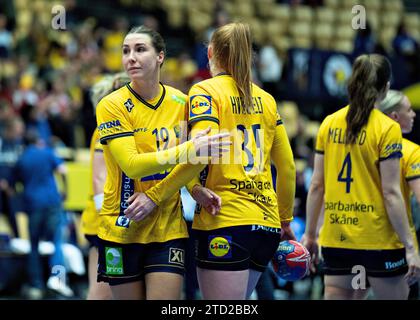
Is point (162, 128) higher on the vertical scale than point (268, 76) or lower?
higher

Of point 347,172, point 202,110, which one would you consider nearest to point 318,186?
point 347,172

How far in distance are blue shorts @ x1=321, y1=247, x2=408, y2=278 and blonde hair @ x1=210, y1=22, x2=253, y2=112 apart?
143 centimetres

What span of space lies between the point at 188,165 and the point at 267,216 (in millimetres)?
578

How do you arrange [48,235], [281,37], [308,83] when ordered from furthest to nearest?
[281,37]
[308,83]
[48,235]

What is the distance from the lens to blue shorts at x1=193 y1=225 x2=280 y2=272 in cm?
527

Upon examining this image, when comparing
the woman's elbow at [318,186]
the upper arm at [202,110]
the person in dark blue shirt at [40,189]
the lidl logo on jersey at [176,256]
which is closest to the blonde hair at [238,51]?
the upper arm at [202,110]

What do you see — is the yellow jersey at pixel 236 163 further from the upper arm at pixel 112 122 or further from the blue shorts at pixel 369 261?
the blue shorts at pixel 369 261

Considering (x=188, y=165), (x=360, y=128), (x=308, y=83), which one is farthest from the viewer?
(x=308, y=83)

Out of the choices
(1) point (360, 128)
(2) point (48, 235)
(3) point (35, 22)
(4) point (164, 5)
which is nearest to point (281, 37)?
(4) point (164, 5)

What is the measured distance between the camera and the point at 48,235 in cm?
1177

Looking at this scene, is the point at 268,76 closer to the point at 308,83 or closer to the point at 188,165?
the point at 308,83

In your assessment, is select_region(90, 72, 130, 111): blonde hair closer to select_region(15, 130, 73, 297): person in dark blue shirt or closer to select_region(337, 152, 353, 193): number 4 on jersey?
select_region(337, 152, 353, 193): number 4 on jersey

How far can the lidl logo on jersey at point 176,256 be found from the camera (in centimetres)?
539

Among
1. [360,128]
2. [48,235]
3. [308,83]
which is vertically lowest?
[48,235]
